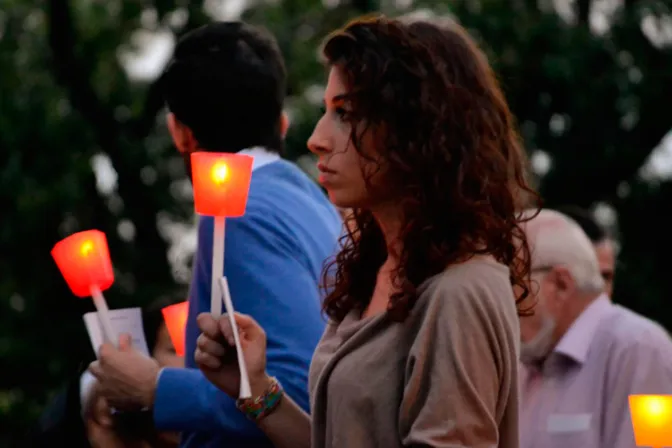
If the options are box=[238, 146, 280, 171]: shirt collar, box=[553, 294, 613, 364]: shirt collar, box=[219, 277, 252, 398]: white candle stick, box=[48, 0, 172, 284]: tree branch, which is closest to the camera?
box=[219, 277, 252, 398]: white candle stick

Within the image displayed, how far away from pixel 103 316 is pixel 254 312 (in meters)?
0.34

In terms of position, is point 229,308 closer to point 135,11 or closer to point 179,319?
point 179,319

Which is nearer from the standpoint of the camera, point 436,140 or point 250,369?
point 436,140

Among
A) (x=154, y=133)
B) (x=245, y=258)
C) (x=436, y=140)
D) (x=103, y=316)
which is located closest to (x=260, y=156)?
(x=245, y=258)

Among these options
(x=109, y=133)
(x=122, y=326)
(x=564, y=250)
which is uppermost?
(x=122, y=326)

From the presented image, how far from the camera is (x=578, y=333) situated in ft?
16.8

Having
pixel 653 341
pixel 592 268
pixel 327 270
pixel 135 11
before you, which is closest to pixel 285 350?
pixel 327 270

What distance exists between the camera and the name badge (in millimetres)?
4844

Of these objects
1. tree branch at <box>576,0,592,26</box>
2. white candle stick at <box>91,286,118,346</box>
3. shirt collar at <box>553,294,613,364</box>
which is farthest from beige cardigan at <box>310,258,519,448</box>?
tree branch at <box>576,0,592,26</box>

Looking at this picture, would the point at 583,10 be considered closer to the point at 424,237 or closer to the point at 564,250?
the point at 564,250

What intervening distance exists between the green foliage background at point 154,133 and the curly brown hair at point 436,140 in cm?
928

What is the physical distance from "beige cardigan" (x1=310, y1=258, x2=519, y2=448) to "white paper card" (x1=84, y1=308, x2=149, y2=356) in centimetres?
81

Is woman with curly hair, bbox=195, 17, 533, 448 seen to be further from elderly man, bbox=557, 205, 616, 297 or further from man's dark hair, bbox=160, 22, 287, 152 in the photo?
elderly man, bbox=557, 205, 616, 297

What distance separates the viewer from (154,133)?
1440 centimetres
